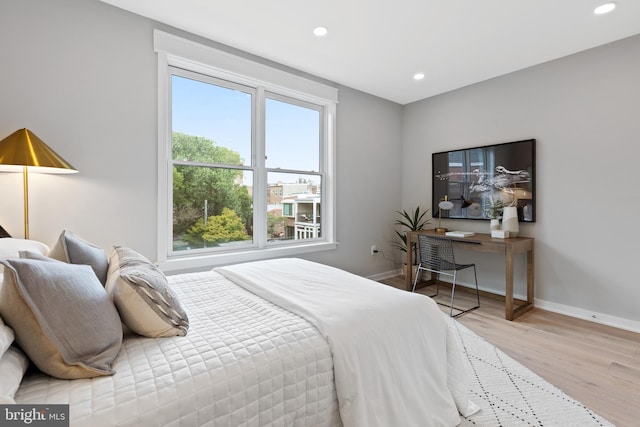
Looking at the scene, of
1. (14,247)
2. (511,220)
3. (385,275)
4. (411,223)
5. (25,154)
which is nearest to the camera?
(14,247)

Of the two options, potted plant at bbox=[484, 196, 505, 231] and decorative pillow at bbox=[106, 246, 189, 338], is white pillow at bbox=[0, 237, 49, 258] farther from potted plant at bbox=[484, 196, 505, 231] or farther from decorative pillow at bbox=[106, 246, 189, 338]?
potted plant at bbox=[484, 196, 505, 231]

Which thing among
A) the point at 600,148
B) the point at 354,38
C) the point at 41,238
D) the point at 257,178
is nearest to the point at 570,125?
the point at 600,148

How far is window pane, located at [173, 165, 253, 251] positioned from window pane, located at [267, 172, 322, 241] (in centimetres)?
27

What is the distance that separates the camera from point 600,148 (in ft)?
9.21

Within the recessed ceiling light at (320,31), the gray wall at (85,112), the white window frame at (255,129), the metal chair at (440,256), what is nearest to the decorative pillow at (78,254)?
the gray wall at (85,112)

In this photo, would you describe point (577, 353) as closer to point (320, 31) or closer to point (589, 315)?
point (589, 315)

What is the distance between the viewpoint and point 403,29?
252cm

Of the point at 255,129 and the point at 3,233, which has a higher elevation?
the point at 255,129

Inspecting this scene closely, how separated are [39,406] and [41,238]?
69.5 inches

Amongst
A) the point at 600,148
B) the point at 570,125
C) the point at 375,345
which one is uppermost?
the point at 570,125

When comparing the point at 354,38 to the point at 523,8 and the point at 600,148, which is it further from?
the point at 600,148

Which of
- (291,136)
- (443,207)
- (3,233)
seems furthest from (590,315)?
(3,233)

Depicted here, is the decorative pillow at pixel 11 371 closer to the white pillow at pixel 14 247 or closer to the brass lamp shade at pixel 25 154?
the white pillow at pixel 14 247

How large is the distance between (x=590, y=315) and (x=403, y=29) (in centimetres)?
316
